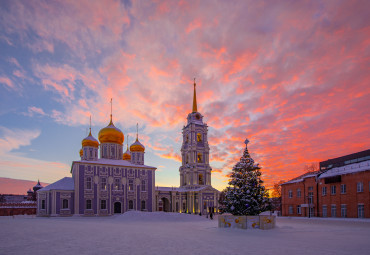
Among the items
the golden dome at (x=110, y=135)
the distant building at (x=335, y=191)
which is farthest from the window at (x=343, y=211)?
the golden dome at (x=110, y=135)

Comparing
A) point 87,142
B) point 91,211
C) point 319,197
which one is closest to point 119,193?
point 91,211

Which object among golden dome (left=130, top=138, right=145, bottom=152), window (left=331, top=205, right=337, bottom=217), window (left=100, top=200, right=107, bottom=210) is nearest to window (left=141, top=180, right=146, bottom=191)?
golden dome (left=130, top=138, right=145, bottom=152)

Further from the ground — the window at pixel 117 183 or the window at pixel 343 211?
the window at pixel 117 183

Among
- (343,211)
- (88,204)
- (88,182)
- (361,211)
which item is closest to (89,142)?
(88,182)

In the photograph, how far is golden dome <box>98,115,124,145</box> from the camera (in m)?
58.0

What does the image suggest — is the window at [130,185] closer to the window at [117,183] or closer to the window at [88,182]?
the window at [117,183]

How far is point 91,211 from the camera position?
48.0 m

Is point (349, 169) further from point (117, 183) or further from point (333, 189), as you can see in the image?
point (117, 183)

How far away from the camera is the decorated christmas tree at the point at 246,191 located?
2178 centimetres

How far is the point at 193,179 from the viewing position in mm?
61469

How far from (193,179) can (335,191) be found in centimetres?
2889

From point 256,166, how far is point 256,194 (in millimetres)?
2117

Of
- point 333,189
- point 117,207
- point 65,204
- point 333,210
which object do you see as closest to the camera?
point 333,210

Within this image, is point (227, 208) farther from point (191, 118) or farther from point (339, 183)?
point (191, 118)
